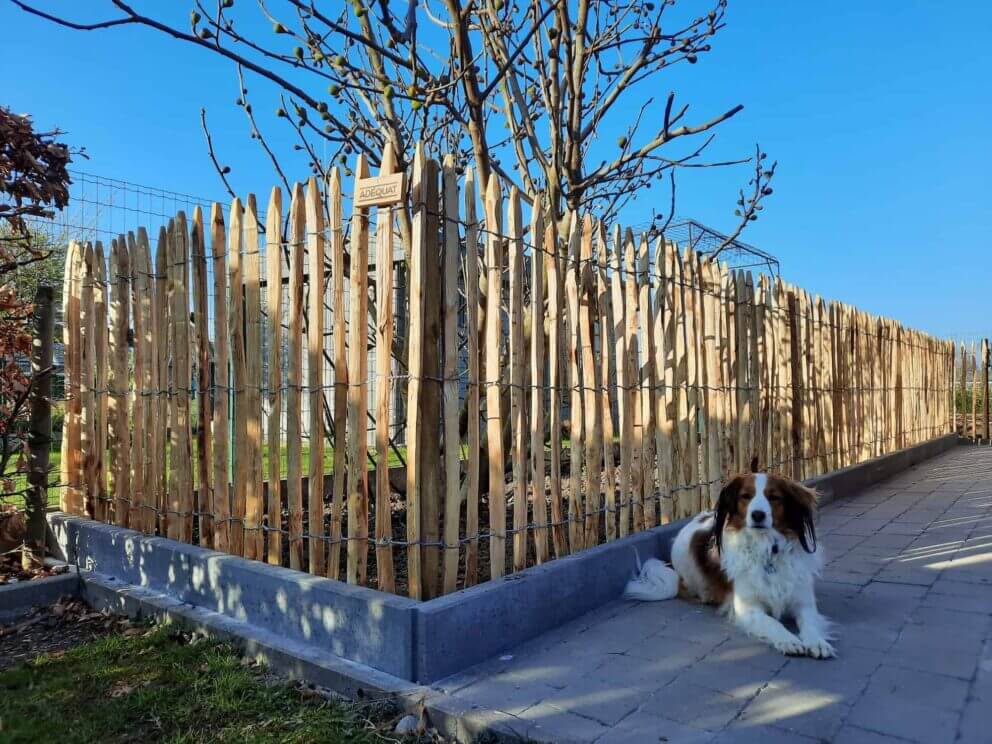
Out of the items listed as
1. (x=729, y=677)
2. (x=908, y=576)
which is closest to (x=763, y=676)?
(x=729, y=677)

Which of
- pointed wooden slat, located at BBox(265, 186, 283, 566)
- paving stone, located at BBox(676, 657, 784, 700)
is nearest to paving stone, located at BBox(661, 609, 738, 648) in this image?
paving stone, located at BBox(676, 657, 784, 700)

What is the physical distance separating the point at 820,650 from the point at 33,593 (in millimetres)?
4143

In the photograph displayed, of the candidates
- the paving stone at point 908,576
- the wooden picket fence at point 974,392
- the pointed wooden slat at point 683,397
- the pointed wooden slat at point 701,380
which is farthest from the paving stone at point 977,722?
the wooden picket fence at point 974,392

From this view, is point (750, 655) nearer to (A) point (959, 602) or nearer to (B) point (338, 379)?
(A) point (959, 602)

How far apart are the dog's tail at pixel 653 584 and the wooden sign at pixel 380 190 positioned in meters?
2.40

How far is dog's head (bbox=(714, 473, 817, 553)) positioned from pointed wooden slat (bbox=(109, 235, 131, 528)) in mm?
3689

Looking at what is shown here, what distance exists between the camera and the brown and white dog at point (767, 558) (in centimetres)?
304

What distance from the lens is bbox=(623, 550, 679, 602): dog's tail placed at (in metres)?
3.64

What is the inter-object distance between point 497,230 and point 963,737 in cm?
263

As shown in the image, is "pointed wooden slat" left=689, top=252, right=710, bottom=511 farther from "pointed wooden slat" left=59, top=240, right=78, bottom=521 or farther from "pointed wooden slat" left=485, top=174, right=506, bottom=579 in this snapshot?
"pointed wooden slat" left=59, top=240, right=78, bottom=521

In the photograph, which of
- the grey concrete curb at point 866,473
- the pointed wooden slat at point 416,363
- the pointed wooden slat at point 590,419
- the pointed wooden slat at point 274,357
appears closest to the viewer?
the pointed wooden slat at point 416,363

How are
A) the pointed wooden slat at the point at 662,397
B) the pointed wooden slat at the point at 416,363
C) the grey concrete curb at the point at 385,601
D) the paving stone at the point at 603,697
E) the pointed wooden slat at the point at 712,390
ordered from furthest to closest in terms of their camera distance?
the pointed wooden slat at the point at 712,390, the pointed wooden slat at the point at 662,397, the pointed wooden slat at the point at 416,363, the grey concrete curb at the point at 385,601, the paving stone at the point at 603,697

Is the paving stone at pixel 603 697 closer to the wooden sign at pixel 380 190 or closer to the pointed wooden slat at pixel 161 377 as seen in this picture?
the wooden sign at pixel 380 190

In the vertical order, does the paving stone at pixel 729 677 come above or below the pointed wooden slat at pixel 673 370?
below
